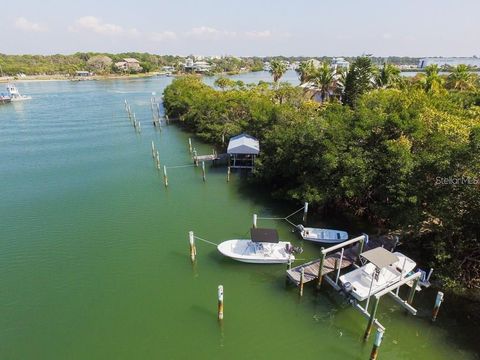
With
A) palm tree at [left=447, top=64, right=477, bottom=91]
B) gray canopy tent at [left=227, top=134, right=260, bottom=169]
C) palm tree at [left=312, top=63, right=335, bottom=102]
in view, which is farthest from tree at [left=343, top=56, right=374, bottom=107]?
gray canopy tent at [left=227, top=134, right=260, bottom=169]

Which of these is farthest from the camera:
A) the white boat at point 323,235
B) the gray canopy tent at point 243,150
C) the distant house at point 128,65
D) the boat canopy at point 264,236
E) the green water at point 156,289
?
the distant house at point 128,65

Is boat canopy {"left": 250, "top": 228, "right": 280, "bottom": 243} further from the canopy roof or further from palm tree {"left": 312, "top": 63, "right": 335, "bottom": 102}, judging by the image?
palm tree {"left": 312, "top": 63, "right": 335, "bottom": 102}

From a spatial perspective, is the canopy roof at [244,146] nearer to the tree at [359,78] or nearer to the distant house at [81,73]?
the tree at [359,78]

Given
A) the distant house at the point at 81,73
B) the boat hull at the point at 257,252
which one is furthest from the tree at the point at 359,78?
the distant house at the point at 81,73

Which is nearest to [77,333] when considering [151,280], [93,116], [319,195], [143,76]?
[151,280]

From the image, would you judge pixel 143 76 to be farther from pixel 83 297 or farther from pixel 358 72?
pixel 83 297

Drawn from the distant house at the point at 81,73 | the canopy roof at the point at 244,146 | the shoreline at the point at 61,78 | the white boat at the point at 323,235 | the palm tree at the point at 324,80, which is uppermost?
the palm tree at the point at 324,80
